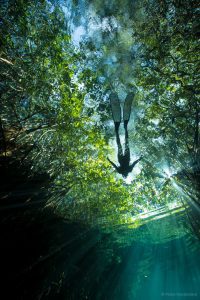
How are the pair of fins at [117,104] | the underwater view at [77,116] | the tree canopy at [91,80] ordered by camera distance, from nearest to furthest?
1. the pair of fins at [117,104]
2. the underwater view at [77,116]
3. the tree canopy at [91,80]

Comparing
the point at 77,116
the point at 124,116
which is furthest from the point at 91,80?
the point at 124,116

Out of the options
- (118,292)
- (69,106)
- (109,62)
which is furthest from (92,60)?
(118,292)

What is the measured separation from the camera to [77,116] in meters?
11.3

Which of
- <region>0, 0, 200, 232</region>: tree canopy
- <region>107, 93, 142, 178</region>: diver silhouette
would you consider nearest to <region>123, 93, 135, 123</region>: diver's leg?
<region>107, 93, 142, 178</region>: diver silhouette

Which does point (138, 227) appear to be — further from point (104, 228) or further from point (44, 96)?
point (44, 96)

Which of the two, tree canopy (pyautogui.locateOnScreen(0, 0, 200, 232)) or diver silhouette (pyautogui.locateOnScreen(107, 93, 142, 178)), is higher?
tree canopy (pyautogui.locateOnScreen(0, 0, 200, 232))

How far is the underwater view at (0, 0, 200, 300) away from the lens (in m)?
7.46

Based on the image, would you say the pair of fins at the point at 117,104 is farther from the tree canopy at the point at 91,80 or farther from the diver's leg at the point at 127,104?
the tree canopy at the point at 91,80

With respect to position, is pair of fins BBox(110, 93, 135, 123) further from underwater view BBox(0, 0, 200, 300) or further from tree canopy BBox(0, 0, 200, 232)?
tree canopy BBox(0, 0, 200, 232)

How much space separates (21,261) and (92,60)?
953 cm

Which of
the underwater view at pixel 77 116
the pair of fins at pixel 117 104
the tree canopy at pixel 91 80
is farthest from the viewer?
the tree canopy at pixel 91 80

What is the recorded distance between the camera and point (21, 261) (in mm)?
7516

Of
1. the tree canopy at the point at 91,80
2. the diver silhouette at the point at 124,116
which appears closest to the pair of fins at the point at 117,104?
the diver silhouette at the point at 124,116

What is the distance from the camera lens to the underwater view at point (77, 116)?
7.46 metres
